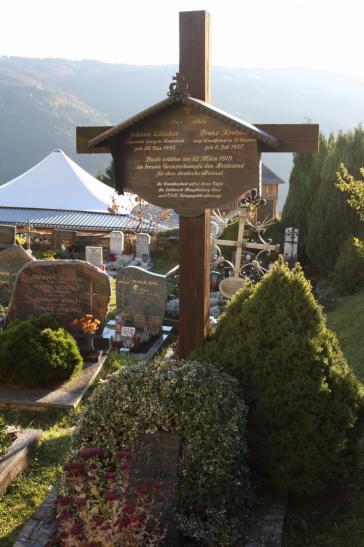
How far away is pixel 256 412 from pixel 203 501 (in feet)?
2.42

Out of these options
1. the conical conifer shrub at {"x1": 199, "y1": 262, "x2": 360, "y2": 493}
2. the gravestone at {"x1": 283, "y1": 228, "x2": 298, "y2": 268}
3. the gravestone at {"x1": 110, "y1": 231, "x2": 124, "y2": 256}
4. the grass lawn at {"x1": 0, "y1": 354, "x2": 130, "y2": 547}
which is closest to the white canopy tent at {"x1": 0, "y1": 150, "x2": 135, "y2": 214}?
the gravestone at {"x1": 110, "y1": 231, "x2": 124, "y2": 256}

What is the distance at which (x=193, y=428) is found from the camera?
411cm

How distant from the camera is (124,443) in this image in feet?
13.8

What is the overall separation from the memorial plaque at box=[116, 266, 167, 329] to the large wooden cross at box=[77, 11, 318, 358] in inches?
198

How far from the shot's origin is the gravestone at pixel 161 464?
4086 millimetres

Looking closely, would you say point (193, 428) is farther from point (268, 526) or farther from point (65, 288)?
point (65, 288)

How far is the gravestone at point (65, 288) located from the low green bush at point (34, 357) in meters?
1.37

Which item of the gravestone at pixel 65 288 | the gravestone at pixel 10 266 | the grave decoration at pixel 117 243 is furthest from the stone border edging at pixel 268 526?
the grave decoration at pixel 117 243

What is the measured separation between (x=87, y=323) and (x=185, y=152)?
4.67 meters

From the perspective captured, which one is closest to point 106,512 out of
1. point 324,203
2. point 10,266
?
point 10,266

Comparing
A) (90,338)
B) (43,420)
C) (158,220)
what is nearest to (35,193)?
(158,220)

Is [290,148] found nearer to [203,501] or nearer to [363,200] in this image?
[203,501]

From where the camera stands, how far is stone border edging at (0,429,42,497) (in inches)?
204

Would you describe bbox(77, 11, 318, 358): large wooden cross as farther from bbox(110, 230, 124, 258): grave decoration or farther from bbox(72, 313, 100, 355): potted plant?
bbox(110, 230, 124, 258): grave decoration
